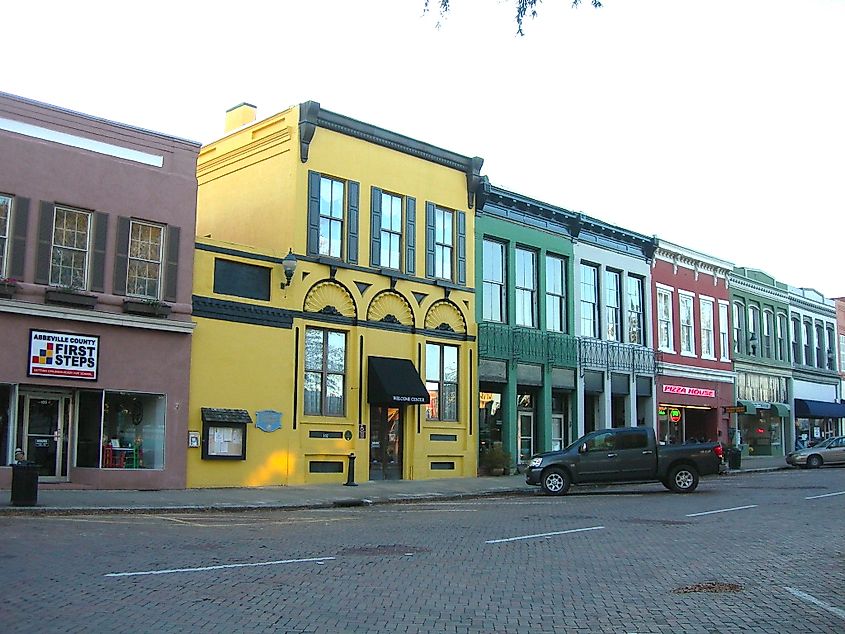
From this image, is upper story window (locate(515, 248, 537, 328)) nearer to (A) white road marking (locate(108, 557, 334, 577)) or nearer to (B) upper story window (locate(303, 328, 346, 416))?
(B) upper story window (locate(303, 328, 346, 416))

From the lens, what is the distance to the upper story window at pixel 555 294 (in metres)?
33.8

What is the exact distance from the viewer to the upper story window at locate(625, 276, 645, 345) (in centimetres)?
3756

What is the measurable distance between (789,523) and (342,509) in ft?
29.9

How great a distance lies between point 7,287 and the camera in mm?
20062

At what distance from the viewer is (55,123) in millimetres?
21406

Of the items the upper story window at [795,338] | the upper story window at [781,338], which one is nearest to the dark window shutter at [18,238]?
the upper story window at [781,338]

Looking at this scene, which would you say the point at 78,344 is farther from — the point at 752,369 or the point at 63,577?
the point at 752,369

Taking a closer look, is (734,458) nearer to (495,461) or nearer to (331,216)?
(495,461)

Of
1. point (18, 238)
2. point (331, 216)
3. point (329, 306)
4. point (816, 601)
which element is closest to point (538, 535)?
point (816, 601)

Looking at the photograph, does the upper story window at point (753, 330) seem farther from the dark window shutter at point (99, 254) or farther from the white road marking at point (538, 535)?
the dark window shutter at point (99, 254)

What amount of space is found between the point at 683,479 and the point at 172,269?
46.2 feet

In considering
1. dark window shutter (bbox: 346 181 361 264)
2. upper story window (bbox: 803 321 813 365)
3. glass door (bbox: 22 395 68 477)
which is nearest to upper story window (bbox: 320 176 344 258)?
dark window shutter (bbox: 346 181 361 264)

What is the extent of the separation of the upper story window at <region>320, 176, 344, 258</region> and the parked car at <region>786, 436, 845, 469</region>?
23.9 m

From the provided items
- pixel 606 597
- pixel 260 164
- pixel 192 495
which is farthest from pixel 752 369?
pixel 606 597
